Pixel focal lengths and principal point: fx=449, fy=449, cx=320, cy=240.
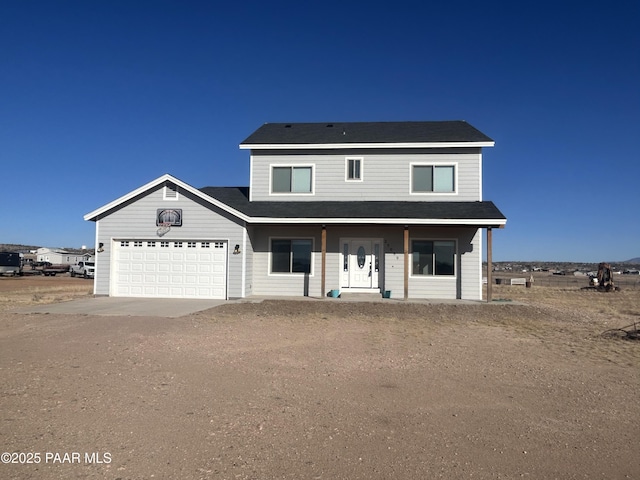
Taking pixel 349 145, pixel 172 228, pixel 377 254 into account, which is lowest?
pixel 377 254

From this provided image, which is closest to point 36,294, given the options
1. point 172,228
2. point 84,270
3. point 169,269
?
point 169,269

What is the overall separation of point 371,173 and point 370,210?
204 cm

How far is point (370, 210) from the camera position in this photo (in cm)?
1625

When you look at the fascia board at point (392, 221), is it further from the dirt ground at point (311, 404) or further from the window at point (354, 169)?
the dirt ground at point (311, 404)

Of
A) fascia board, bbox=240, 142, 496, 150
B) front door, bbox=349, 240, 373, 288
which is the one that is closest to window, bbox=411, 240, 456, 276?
front door, bbox=349, 240, 373, 288

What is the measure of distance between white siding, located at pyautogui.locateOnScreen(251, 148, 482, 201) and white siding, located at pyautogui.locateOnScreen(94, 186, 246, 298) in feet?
8.31

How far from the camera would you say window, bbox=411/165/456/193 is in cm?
1722

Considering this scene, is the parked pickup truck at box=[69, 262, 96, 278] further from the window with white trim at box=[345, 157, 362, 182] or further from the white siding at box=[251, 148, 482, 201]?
the window with white trim at box=[345, 157, 362, 182]

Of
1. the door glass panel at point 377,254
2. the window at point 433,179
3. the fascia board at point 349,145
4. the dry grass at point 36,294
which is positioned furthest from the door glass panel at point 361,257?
the dry grass at point 36,294

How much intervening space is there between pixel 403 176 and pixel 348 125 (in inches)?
158

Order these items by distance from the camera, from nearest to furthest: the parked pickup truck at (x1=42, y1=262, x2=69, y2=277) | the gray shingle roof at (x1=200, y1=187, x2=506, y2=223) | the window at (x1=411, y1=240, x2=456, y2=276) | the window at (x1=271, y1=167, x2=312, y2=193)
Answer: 1. the gray shingle roof at (x1=200, y1=187, x2=506, y2=223)
2. the window at (x1=411, y1=240, x2=456, y2=276)
3. the window at (x1=271, y1=167, x2=312, y2=193)
4. the parked pickup truck at (x1=42, y1=262, x2=69, y2=277)

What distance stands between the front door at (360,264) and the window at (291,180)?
3002mm

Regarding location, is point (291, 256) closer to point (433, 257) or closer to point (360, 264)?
point (360, 264)

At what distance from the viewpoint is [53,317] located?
452 inches
